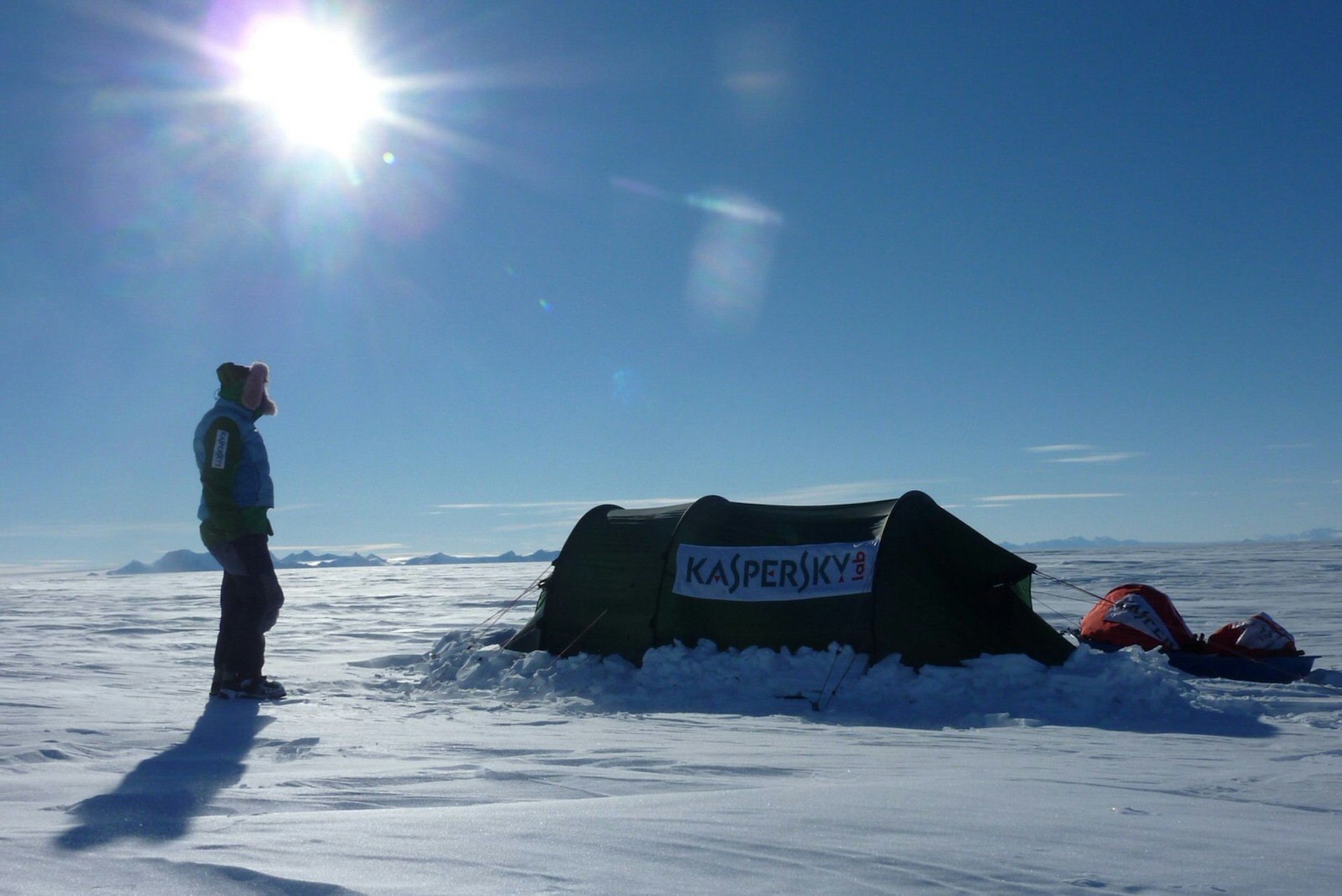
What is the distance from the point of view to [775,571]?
7.92 m

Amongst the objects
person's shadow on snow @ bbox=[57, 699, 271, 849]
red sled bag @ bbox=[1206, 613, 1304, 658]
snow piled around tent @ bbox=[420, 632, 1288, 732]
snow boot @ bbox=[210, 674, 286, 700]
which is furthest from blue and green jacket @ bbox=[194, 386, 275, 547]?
red sled bag @ bbox=[1206, 613, 1304, 658]

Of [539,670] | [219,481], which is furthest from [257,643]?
[539,670]

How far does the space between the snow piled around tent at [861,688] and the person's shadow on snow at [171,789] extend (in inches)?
104

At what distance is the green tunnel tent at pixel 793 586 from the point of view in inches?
289

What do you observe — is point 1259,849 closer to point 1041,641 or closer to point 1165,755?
point 1165,755

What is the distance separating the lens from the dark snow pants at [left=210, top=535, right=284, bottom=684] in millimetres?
6086

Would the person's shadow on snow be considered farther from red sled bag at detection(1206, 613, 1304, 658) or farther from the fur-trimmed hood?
red sled bag at detection(1206, 613, 1304, 658)

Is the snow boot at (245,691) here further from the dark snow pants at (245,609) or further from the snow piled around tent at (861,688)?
the snow piled around tent at (861,688)

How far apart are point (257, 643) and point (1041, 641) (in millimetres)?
6133

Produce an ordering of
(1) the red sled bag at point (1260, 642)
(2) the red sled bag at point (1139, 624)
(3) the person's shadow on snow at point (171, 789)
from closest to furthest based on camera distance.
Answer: (3) the person's shadow on snow at point (171, 789) < (1) the red sled bag at point (1260, 642) < (2) the red sled bag at point (1139, 624)

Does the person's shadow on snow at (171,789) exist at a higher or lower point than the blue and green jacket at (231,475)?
lower

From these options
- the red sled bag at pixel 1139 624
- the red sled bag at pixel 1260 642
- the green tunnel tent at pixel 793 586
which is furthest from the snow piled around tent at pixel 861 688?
the red sled bag at pixel 1139 624

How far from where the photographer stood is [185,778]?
3.62 m

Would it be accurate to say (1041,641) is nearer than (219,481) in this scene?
No
